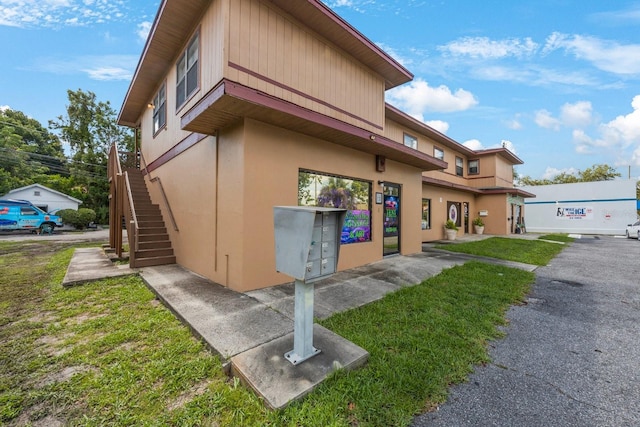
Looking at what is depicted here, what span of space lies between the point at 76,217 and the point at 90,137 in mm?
8709

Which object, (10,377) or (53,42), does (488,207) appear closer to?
(10,377)

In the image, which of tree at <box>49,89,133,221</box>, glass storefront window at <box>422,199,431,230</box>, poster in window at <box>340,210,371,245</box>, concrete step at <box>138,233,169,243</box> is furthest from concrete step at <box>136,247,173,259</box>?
tree at <box>49,89,133,221</box>

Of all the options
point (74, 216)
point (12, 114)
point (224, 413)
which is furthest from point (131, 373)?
point (12, 114)

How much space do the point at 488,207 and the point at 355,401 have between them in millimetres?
19656

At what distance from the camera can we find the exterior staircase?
6757 mm

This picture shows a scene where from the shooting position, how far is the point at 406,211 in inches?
347

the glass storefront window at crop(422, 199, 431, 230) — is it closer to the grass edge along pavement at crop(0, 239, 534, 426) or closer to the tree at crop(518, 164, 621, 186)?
the grass edge along pavement at crop(0, 239, 534, 426)

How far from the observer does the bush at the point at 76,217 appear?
69.2 feet

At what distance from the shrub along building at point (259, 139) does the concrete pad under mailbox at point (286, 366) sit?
84.8 inches

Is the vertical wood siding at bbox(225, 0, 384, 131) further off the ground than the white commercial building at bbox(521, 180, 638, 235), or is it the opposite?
the vertical wood siding at bbox(225, 0, 384, 131)

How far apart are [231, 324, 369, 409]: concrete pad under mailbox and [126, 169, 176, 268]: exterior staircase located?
542 centimetres

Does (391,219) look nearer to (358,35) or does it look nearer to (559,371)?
(358,35)

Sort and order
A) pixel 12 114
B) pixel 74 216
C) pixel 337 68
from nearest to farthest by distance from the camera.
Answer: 1. pixel 337 68
2. pixel 74 216
3. pixel 12 114

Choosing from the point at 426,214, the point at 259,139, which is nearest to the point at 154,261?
the point at 259,139
